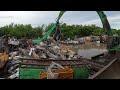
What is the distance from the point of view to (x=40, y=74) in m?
5.39

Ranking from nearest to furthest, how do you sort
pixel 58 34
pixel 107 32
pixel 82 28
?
pixel 107 32, pixel 58 34, pixel 82 28


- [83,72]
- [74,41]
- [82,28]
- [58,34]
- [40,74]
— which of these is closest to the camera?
[40,74]

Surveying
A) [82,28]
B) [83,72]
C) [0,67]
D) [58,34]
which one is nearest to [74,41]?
[82,28]
